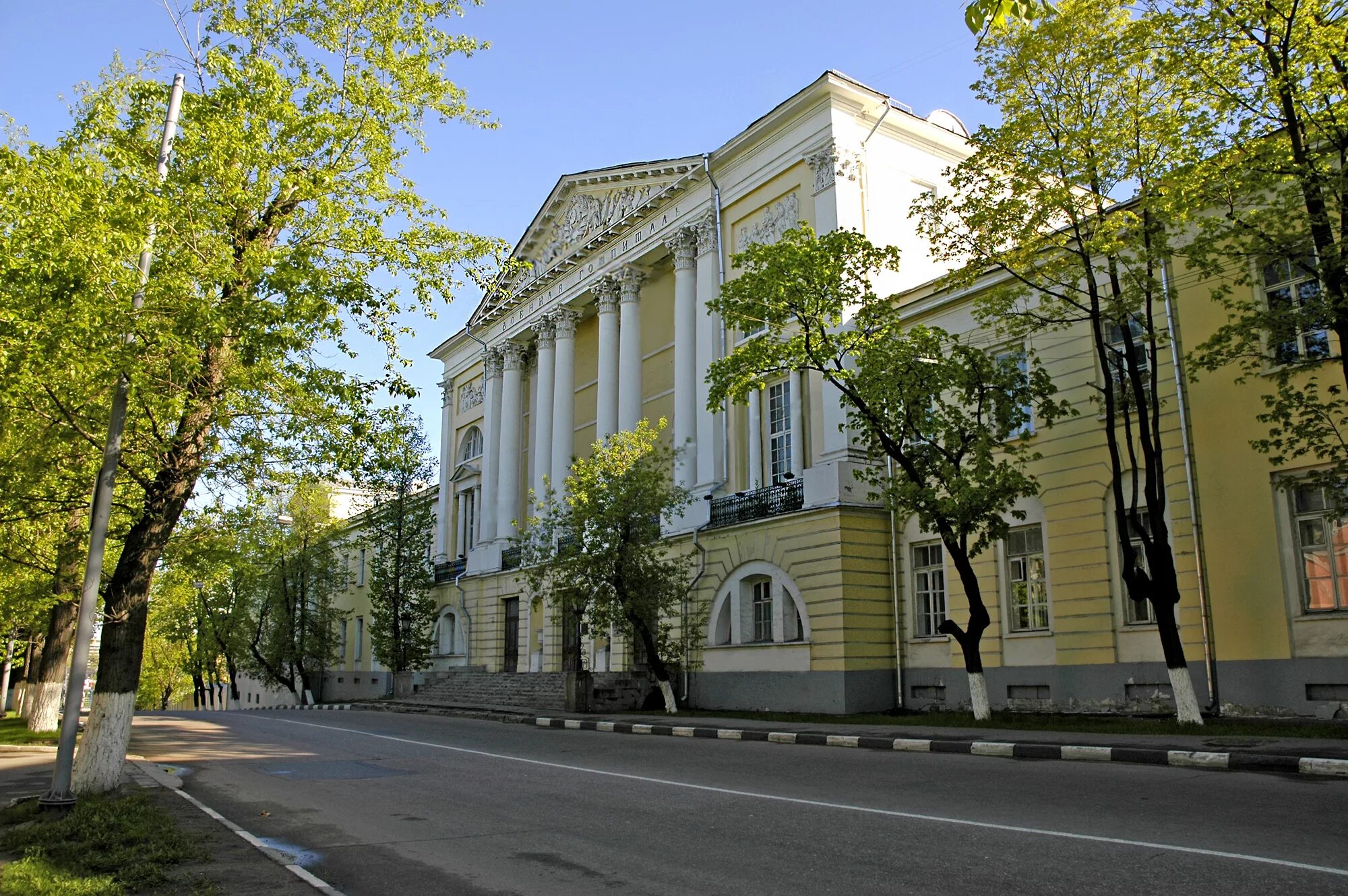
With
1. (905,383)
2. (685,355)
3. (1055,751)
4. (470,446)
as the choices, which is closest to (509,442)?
(470,446)

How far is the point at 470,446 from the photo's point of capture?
47.4 meters

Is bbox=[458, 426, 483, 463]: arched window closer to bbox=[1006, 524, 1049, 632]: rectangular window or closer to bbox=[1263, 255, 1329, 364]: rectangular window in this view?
bbox=[1006, 524, 1049, 632]: rectangular window

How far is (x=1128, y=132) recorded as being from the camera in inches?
643

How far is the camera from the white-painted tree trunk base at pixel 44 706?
24.6 m

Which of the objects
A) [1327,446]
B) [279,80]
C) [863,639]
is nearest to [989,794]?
[1327,446]

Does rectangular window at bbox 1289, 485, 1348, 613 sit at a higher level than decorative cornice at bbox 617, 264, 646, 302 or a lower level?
lower

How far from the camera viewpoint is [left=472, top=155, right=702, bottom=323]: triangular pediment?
32.8 metres

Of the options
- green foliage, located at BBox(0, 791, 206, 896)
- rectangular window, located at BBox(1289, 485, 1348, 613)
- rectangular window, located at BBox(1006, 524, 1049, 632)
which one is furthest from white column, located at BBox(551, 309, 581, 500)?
green foliage, located at BBox(0, 791, 206, 896)

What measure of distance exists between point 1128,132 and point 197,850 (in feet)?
52.6

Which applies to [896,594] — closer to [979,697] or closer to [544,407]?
[979,697]

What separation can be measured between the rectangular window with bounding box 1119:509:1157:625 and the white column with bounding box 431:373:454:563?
109 ft

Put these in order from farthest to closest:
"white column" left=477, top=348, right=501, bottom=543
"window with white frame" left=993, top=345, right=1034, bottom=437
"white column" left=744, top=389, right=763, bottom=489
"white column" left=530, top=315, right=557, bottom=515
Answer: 1. "white column" left=477, top=348, right=501, bottom=543
2. "white column" left=530, top=315, right=557, bottom=515
3. "white column" left=744, top=389, right=763, bottom=489
4. "window with white frame" left=993, top=345, right=1034, bottom=437

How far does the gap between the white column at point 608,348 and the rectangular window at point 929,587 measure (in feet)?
45.8

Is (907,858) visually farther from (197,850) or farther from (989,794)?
(197,850)
